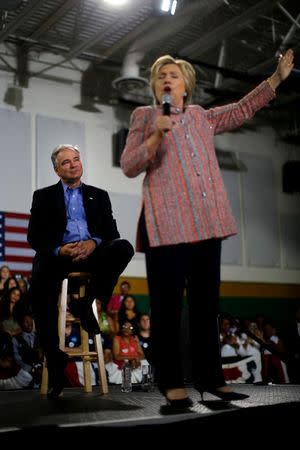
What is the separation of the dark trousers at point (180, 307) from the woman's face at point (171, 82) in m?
0.64

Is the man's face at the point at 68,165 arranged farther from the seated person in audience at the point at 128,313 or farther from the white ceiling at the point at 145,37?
the white ceiling at the point at 145,37

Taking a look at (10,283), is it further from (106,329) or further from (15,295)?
(106,329)

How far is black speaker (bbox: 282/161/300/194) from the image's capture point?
11.7 metres

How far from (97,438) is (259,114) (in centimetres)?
1081

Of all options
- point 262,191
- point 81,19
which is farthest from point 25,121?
point 262,191

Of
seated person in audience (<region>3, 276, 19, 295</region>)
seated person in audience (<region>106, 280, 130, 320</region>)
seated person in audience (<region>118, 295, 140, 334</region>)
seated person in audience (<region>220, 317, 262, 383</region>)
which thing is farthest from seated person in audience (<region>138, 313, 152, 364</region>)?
seated person in audience (<region>3, 276, 19, 295</region>)

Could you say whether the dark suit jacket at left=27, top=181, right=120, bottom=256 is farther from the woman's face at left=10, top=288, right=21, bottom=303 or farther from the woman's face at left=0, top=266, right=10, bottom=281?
the woman's face at left=0, top=266, right=10, bottom=281

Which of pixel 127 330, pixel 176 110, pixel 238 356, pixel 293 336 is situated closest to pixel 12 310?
pixel 127 330

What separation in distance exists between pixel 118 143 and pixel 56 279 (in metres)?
6.74

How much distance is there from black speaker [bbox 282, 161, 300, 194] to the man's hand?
8914mm

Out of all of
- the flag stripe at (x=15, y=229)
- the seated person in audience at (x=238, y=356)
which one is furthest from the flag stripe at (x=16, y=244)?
the seated person in audience at (x=238, y=356)

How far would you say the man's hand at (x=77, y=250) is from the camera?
3.43 meters

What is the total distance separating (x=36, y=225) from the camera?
11.6ft

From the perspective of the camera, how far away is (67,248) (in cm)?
343
